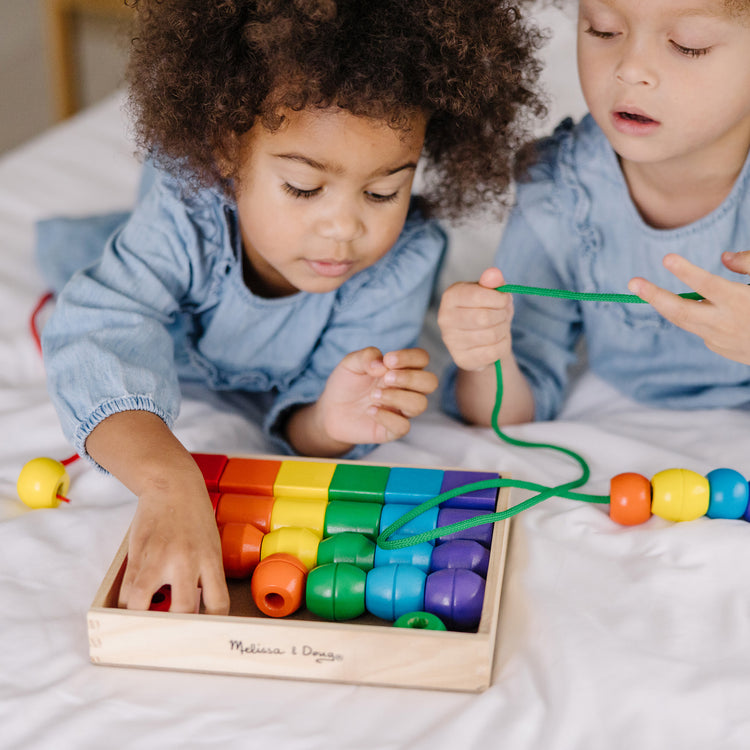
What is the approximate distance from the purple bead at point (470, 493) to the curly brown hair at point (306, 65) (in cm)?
31

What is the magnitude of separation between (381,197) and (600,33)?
0.83 feet

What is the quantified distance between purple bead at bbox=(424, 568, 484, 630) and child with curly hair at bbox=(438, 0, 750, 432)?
0.84ft

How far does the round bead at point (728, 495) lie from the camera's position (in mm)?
820

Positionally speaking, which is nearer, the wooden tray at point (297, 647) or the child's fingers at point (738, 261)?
the wooden tray at point (297, 647)

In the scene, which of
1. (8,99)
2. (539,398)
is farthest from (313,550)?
(8,99)

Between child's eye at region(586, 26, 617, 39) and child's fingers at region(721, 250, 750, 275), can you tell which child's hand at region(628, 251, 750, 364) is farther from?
child's eye at region(586, 26, 617, 39)

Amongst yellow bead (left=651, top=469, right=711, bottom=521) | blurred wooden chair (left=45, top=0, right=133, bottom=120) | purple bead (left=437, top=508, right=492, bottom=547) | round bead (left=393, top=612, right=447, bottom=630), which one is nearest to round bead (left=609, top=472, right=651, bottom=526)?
yellow bead (left=651, top=469, right=711, bottom=521)

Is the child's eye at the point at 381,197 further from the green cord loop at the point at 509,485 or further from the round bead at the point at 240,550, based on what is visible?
the round bead at the point at 240,550

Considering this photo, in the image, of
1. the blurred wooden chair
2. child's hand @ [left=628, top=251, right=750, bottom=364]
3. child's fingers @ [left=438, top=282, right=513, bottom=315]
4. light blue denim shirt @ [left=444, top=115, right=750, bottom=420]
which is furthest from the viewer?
the blurred wooden chair

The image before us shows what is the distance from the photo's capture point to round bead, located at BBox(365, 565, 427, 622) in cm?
73

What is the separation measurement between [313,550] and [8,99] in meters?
2.29

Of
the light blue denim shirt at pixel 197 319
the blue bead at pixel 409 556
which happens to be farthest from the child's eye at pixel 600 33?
the blue bead at pixel 409 556

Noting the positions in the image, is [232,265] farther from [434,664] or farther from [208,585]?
[434,664]

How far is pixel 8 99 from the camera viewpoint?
8.70 feet
